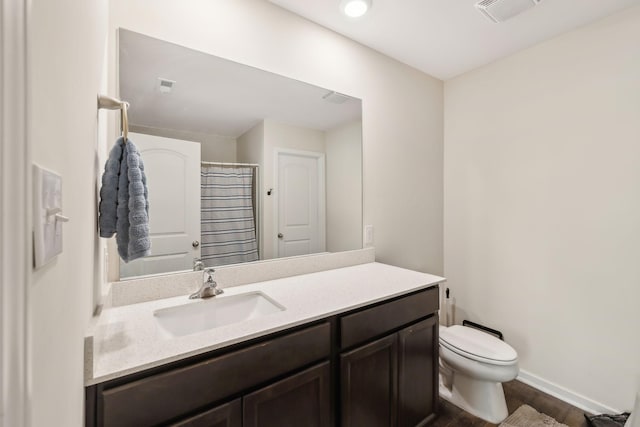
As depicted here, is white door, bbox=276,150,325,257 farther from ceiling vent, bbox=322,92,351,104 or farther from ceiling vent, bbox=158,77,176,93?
ceiling vent, bbox=158,77,176,93

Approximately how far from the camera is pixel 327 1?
5.37 ft

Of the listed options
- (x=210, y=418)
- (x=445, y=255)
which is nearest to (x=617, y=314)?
(x=445, y=255)

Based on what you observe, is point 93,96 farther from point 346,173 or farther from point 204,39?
point 346,173

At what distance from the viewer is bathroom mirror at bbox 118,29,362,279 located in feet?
4.43

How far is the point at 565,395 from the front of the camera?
1.93 meters

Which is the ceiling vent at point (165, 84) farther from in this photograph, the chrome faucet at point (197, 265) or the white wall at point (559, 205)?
the white wall at point (559, 205)

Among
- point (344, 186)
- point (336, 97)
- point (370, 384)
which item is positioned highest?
point (336, 97)

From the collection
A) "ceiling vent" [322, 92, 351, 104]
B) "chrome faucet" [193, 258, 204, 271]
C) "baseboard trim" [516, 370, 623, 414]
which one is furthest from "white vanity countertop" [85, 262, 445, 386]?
"baseboard trim" [516, 370, 623, 414]

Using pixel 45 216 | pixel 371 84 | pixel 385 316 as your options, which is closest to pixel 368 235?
pixel 385 316

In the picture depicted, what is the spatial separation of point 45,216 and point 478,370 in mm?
2081

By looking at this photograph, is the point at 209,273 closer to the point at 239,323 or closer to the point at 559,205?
the point at 239,323

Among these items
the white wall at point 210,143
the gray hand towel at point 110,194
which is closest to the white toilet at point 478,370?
the white wall at point 210,143

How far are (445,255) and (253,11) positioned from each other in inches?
93.6

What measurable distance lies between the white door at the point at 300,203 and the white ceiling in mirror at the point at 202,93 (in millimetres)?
250
